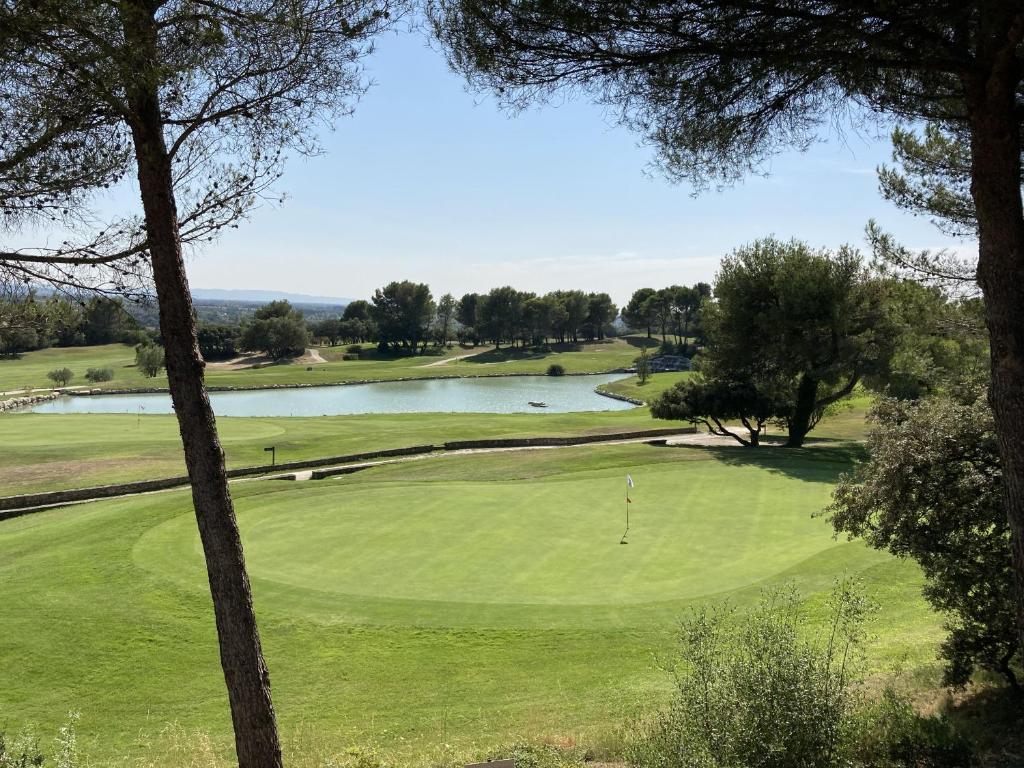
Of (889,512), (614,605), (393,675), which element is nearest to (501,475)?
(614,605)

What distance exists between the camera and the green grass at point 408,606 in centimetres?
847

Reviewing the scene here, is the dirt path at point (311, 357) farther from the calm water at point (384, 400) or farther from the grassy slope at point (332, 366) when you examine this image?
the calm water at point (384, 400)

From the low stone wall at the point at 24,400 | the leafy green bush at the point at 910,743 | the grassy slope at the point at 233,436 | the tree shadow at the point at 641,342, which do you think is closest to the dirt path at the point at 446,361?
the tree shadow at the point at 641,342

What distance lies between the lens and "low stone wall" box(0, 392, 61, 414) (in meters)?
56.9

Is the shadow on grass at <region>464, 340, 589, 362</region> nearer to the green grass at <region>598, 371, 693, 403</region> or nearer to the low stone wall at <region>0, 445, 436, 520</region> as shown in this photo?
the green grass at <region>598, 371, 693, 403</region>

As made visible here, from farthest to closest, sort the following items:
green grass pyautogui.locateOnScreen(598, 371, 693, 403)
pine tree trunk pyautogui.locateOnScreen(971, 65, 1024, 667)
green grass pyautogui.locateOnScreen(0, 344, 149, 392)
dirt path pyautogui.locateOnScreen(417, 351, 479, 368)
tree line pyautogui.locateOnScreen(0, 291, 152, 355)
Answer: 1. dirt path pyautogui.locateOnScreen(417, 351, 479, 368)
2. green grass pyautogui.locateOnScreen(0, 344, 149, 392)
3. green grass pyautogui.locateOnScreen(598, 371, 693, 403)
4. tree line pyautogui.locateOnScreen(0, 291, 152, 355)
5. pine tree trunk pyautogui.locateOnScreen(971, 65, 1024, 667)

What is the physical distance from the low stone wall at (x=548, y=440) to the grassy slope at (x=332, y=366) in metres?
50.1

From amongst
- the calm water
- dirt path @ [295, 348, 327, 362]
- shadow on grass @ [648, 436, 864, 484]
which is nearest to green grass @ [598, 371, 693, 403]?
the calm water

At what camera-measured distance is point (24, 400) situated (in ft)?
200

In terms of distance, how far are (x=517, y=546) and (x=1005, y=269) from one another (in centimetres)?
986

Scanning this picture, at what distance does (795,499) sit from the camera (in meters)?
18.1

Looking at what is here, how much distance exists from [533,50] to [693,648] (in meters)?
5.93

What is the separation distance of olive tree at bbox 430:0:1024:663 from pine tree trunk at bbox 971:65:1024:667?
0.01m

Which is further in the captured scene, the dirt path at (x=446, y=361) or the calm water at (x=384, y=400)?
the dirt path at (x=446, y=361)
